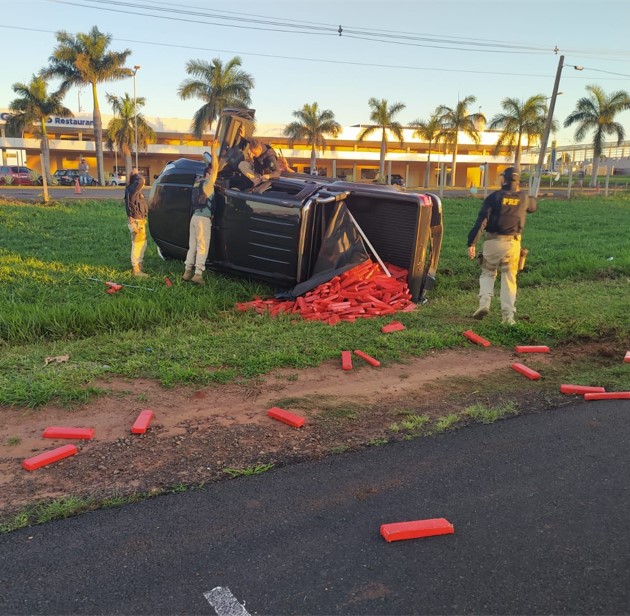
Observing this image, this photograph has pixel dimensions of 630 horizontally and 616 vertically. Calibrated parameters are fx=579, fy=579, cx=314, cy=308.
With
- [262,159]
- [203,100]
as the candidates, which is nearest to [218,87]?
[203,100]

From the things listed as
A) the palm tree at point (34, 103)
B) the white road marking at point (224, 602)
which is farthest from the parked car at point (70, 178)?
the white road marking at point (224, 602)

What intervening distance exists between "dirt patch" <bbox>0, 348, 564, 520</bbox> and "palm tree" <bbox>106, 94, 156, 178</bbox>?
47800 mm

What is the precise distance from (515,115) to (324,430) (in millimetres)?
46141

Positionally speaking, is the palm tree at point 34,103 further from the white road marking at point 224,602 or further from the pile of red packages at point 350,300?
the white road marking at point 224,602

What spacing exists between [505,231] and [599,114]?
45130mm

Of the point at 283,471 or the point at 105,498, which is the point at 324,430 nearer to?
the point at 283,471

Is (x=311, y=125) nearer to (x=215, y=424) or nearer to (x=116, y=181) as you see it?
(x=116, y=181)

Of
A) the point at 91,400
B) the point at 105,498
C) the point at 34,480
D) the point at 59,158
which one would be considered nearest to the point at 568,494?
the point at 105,498

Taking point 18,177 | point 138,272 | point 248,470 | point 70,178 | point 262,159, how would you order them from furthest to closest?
point 70,178
point 18,177
point 138,272
point 262,159
point 248,470

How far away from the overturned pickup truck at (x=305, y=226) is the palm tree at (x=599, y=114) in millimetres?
43805

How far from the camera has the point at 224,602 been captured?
2.63m

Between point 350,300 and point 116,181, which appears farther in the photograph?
point 116,181

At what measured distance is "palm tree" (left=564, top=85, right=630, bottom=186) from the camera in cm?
4494

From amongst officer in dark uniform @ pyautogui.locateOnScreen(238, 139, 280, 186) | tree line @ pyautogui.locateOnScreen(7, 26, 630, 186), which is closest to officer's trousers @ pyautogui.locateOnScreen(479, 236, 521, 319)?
officer in dark uniform @ pyautogui.locateOnScreen(238, 139, 280, 186)
